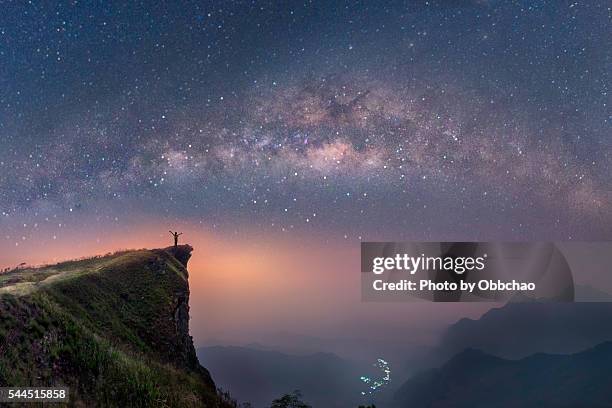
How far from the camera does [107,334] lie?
22531mm

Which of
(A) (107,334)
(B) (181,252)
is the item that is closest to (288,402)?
(A) (107,334)

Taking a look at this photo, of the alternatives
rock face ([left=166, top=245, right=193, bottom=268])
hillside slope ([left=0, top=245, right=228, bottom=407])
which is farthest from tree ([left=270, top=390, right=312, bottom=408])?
rock face ([left=166, top=245, right=193, bottom=268])

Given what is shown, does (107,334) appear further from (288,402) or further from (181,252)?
(181,252)

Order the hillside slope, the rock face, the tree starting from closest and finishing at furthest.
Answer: the hillside slope → the tree → the rock face

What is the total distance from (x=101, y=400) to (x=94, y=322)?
11992mm

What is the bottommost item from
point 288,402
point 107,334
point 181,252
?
point 288,402

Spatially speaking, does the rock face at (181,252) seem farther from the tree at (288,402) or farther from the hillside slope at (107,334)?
the tree at (288,402)

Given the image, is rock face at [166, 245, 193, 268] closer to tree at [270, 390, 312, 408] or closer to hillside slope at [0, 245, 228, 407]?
hillside slope at [0, 245, 228, 407]

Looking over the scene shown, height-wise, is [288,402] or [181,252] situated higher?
[181,252]

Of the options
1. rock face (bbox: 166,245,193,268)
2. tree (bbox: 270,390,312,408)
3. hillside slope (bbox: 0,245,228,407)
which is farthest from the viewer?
rock face (bbox: 166,245,193,268)

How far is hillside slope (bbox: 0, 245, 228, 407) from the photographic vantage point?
12.9 m

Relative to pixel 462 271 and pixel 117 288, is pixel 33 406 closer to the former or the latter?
pixel 117 288

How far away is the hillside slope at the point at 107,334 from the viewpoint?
12.9 meters

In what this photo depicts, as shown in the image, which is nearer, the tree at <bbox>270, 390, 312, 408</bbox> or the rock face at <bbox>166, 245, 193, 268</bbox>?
the tree at <bbox>270, 390, 312, 408</bbox>
